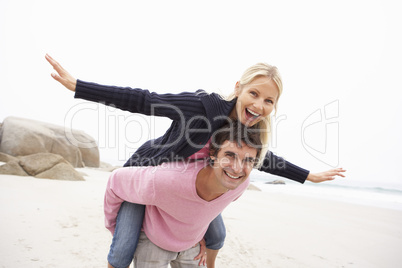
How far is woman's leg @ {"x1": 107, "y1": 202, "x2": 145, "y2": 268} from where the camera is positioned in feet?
6.76

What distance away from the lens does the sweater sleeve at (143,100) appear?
184 centimetres

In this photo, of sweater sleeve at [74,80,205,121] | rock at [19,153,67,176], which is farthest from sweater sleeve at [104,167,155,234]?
rock at [19,153,67,176]

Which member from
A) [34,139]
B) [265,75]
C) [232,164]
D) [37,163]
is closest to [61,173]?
[37,163]

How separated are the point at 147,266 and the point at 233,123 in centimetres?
130

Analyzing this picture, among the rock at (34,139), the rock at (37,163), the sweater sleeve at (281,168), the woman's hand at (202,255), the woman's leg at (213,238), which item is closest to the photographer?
the woman's hand at (202,255)

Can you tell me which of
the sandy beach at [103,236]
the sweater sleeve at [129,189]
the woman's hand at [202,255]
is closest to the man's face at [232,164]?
the sweater sleeve at [129,189]

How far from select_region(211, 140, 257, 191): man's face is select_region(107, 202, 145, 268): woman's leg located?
73 centimetres

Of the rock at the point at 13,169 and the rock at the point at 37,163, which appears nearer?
the rock at the point at 13,169

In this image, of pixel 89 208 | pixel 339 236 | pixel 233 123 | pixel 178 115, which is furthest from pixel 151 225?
pixel 339 236

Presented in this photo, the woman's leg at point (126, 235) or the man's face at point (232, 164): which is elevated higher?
the man's face at point (232, 164)

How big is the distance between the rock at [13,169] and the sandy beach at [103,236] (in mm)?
874

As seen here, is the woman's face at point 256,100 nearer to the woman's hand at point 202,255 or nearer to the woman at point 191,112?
the woman at point 191,112

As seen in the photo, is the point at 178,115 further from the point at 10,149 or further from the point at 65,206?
the point at 10,149

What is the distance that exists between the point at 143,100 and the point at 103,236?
2372 millimetres
